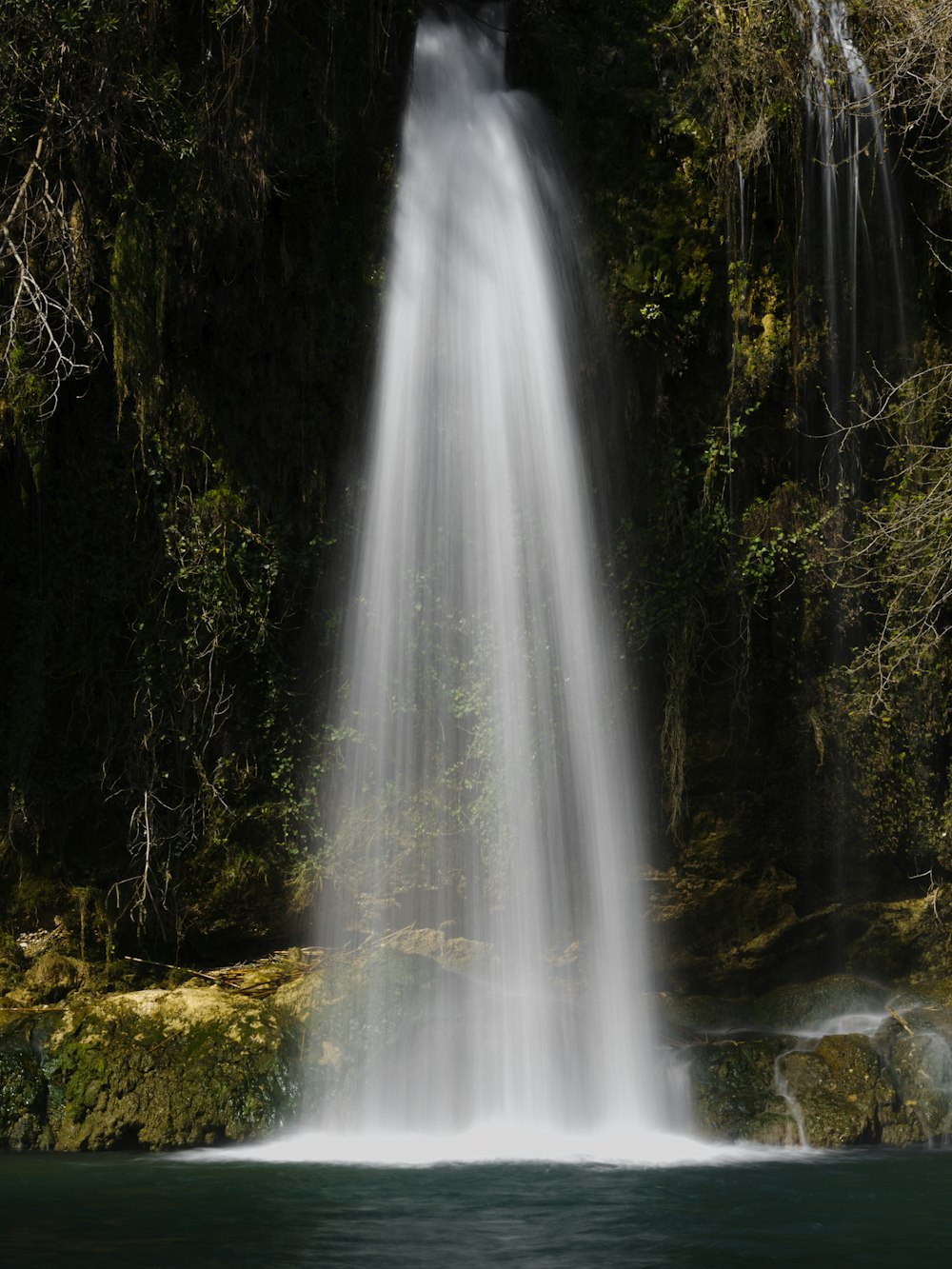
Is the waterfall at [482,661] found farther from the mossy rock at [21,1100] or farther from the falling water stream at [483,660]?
the mossy rock at [21,1100]

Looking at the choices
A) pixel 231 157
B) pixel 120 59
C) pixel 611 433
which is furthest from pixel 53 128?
pixel 611 433

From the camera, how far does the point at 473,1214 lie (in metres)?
6.16

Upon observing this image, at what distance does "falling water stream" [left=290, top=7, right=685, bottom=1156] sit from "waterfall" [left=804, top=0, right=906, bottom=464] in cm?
198

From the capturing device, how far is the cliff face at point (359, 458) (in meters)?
8.99

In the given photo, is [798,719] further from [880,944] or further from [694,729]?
[880,944]

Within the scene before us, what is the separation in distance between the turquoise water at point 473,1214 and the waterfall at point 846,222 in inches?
208

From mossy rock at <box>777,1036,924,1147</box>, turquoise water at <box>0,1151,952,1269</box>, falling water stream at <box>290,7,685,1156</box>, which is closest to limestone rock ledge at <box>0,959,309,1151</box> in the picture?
turquoise water at <box>0,1151,952,1269</box>

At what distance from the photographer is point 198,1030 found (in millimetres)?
8594

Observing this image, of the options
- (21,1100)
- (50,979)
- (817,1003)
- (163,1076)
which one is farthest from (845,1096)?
(50,979)

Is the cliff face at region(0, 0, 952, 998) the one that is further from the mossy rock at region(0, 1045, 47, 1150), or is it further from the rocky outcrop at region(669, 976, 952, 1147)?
the rocky outcrop at region(669, 976, 952, 1147)

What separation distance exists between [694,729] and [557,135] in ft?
15.3

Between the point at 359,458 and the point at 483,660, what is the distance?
173 centimetres

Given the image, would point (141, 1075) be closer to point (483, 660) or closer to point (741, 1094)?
point (483, 660)

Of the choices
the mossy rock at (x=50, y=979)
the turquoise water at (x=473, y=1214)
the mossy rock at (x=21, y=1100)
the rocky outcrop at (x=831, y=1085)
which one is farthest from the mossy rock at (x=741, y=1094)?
the mossy rock at (x=50, y=979)
